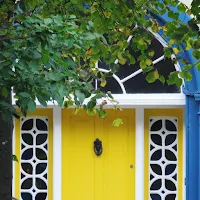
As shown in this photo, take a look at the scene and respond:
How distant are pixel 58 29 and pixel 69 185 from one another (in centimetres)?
457

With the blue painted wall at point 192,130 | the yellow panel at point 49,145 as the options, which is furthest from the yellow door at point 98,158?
the blue painted wall at point 192,130

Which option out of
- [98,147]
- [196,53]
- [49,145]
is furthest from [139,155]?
[196,53]

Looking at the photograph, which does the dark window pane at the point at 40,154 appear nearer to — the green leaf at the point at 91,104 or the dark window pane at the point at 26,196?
the dark window pane at the point at 26,196

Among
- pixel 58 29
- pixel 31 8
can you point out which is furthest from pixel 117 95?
pixel 58 29

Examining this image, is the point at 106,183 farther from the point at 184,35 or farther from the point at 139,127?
the point at 184,35

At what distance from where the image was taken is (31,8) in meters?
3.99

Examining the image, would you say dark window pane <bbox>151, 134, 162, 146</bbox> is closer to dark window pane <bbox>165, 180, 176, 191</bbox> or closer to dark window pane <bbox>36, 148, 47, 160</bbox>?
dark window pane <bbox>165, 180, 176, 191</bbox>

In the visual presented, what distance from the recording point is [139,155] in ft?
23.5

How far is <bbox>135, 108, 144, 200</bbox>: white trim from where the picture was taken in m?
7.16

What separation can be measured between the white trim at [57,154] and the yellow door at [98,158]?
0.07m

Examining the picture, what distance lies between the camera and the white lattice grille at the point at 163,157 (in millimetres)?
7207

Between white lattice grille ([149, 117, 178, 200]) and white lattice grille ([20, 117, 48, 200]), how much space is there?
1396 mm

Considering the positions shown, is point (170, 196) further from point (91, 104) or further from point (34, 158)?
point (91, 104)

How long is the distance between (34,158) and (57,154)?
319 mm
